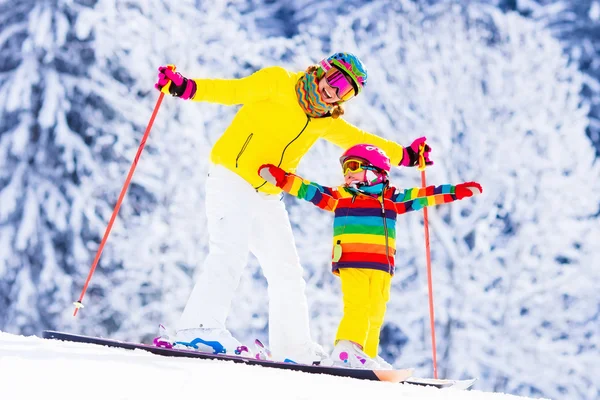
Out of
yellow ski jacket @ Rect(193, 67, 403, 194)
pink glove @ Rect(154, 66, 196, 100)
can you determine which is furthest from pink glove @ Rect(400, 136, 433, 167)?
pink glove @ Rect(154, 66, 196, 100)

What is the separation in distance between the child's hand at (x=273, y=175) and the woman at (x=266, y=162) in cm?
10

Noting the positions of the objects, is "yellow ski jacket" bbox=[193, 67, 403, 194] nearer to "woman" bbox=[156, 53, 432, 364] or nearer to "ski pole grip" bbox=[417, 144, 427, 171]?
"woman" bbox=[156, 53, 432, 364]

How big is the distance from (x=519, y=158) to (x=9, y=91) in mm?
6832

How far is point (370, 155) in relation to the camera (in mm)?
3355

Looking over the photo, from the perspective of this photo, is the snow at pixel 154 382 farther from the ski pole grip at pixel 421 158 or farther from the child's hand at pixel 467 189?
the ski pole grip at pixel 421 158

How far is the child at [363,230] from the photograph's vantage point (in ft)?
10.1

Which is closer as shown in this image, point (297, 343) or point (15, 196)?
point (297, 343)

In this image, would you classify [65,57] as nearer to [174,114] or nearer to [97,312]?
[174,114]

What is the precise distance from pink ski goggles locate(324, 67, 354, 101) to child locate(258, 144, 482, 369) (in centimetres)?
27

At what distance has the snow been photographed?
65.9 inches

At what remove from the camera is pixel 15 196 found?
923cm

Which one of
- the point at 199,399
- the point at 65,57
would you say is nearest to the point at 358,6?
the point at 65,57

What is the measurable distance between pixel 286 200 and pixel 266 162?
6.61m

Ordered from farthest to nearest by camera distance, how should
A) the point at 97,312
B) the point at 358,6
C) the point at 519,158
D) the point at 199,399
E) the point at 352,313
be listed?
1. the point at 358,6
2. the point at 519,158
3. the point at 97,312
4. the point at 352,313
5. the point at 199,399
